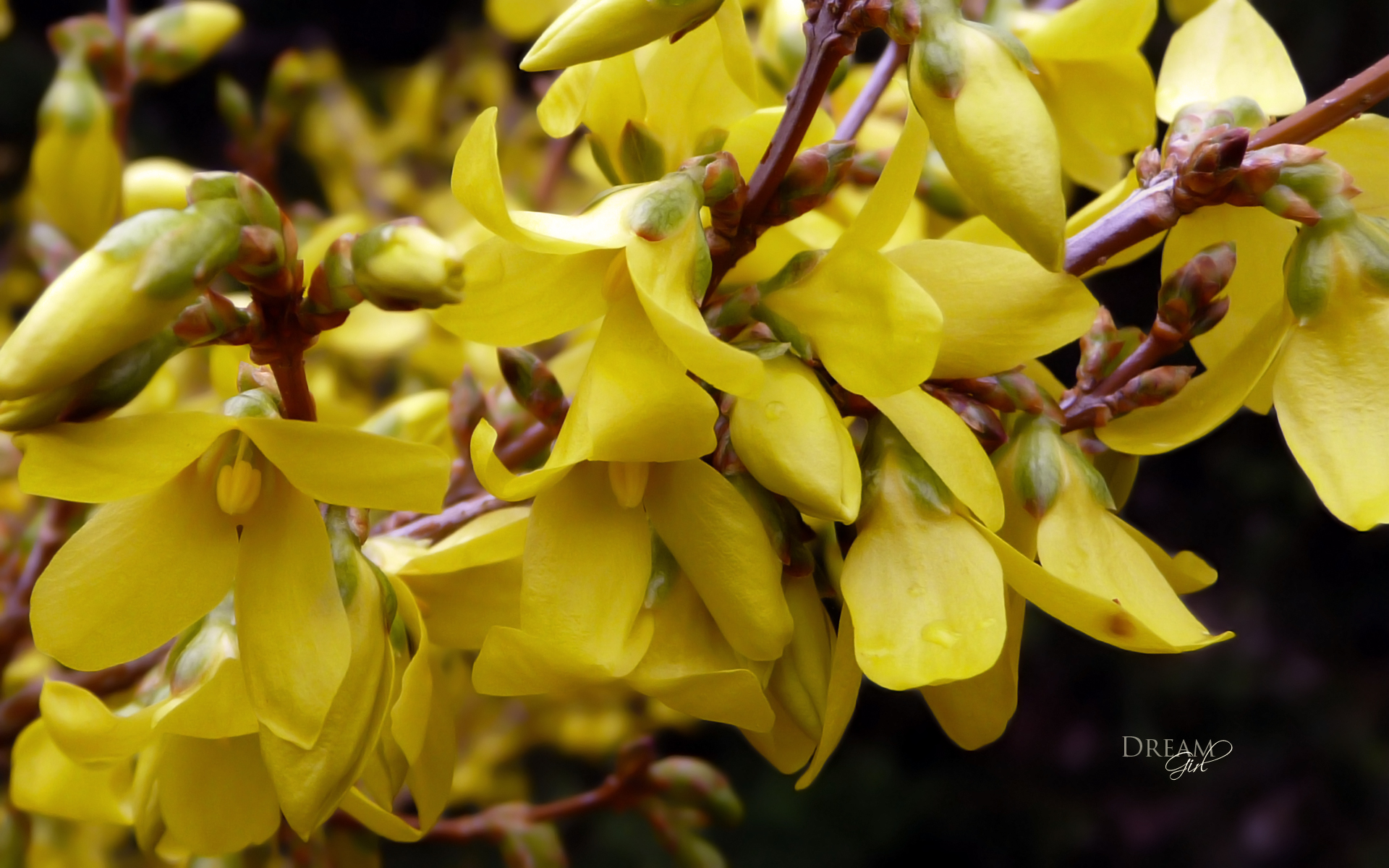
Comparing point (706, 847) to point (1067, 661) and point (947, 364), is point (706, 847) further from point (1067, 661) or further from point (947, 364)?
point (1067, 661)

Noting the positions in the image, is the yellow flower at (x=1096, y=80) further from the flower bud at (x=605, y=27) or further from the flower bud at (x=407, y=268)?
the flower bud at (x=407, y=268)

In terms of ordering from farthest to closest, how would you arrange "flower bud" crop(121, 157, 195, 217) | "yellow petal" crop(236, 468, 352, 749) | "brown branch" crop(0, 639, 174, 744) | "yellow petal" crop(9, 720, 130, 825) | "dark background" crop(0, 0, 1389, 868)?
"dark background" crop(0, 0, 1389, 868) → "flower bud" crop(121, 157, 195, 217) → "brown branch" crop(0, 639, 174, 744) → "yellow petal" crop(9, 720, 130, 825) → "yellow petal" crop(236, 468, 352, 749)

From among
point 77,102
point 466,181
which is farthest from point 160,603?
point 77,102

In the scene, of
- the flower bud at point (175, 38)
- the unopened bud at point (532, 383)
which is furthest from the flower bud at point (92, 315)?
the flower bud at point (175, 38)

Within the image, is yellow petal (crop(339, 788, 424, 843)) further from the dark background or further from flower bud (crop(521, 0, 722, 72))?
the dark background

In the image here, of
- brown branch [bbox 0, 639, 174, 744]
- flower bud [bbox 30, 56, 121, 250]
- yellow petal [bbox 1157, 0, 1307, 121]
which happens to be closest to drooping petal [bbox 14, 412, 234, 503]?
brown branch [bbox 0, 639, 174, 744]
